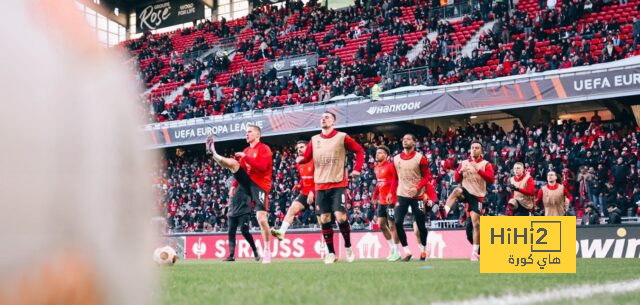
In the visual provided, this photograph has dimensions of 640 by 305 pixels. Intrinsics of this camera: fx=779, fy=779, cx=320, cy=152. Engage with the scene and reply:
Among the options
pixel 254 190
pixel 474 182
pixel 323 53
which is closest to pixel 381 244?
pixel 474 182

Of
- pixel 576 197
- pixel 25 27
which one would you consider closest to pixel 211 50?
pixel 576 197

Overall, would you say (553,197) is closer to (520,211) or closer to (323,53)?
(520,211)

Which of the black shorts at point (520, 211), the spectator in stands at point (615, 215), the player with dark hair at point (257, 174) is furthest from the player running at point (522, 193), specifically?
the player with dark hair at point (257, 174)

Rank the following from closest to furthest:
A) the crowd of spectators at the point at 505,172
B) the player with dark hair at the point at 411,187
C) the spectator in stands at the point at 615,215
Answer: the player with dark hair at the point at 411,187
the spectator in stands at the point at 615,215
the crowd of spectators at the point at 505,172

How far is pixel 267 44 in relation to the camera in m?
35.5

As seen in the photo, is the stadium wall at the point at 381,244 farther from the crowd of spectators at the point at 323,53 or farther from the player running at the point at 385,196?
the crowd of spectators at the point at 323,53

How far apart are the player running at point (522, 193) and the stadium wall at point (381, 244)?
115 inches

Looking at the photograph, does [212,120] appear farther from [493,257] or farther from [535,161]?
[493,257]

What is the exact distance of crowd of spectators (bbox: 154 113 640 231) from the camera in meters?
17.8

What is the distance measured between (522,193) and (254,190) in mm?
4406

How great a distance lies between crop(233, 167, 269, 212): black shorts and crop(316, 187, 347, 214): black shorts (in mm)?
803

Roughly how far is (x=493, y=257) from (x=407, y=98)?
57.5 ft

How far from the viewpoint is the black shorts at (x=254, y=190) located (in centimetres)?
1091

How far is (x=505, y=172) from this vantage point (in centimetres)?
1997
